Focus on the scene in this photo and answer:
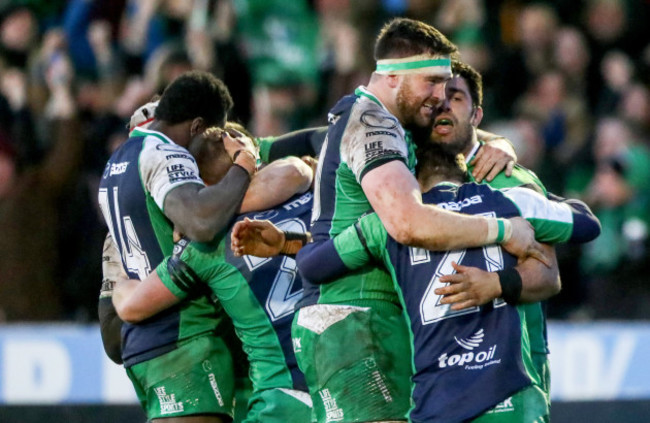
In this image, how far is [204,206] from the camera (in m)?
5.94

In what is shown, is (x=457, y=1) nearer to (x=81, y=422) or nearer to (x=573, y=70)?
(x=573, y=70)

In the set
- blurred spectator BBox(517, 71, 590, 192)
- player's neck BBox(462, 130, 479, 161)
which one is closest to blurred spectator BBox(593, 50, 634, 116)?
blurred spectator BBox(517, 71, 590, 192)

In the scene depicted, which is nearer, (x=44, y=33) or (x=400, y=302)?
(x=400, y=302)

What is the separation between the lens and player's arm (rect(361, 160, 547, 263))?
16.5 ft

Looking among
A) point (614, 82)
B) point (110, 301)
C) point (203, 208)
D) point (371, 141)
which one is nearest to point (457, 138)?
point (371, 141)

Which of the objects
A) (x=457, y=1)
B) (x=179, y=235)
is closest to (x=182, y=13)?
(x=457, y=1)

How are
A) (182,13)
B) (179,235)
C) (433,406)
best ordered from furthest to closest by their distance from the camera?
(182,13) < (179,235) < (433,406)

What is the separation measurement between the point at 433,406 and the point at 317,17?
298 inches

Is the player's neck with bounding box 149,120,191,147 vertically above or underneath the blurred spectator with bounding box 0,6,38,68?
above

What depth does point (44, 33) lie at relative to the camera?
1238cm

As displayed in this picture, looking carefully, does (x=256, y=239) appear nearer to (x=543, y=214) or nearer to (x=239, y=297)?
(x=239, y=297)

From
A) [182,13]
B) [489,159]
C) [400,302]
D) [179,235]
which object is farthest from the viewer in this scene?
[182,13]

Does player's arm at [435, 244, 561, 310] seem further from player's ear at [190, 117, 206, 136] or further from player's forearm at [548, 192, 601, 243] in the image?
player's ear at [190, 117, 206, 136]

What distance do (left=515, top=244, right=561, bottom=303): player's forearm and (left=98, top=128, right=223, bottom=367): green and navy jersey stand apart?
1.79m
